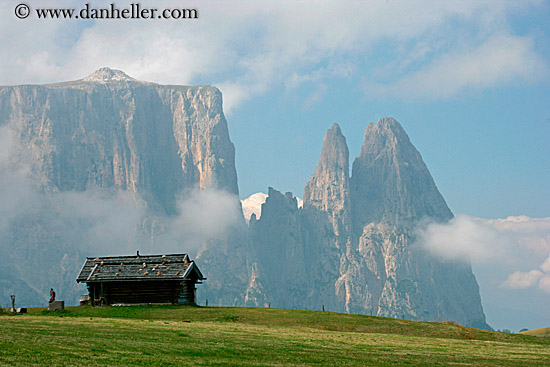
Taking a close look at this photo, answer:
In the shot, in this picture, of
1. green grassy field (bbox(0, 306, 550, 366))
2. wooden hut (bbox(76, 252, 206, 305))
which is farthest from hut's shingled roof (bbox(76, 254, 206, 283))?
green grassy field (bbox(0, 306, 550, 366))

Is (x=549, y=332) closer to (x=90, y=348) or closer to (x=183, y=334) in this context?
(x=183, y=334)

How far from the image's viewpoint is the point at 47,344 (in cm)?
2386

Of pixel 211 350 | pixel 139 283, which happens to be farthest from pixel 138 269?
pixel 211 350

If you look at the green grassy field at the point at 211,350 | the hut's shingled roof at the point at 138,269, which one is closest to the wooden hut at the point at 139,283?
the hut's shingled roof at the point at 138,269

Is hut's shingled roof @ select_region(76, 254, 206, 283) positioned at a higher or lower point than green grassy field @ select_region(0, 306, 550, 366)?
higher

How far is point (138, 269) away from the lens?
229 ft

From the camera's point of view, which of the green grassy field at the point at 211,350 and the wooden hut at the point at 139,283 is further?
the wooden hut at the point at 139,283

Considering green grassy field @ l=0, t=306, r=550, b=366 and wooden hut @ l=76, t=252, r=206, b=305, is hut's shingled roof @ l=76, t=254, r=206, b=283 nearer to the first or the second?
wooden hut @ l=76, t=252, r=206, b=305

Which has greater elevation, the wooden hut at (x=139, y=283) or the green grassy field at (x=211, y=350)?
the wooden hut at (x=139, y=283)

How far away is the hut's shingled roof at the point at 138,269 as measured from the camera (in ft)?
224

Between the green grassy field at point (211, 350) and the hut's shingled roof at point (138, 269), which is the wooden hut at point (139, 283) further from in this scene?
the green grassy field at point (211, 350)

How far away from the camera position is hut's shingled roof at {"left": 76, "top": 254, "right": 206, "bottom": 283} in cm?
6819

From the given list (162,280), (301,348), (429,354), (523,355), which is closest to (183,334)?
(301,348)

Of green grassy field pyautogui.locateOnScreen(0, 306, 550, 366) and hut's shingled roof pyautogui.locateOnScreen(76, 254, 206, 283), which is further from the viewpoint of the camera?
hut's shingled roof pyautogui.locateOnScreen(76, 254, 206, 283)
